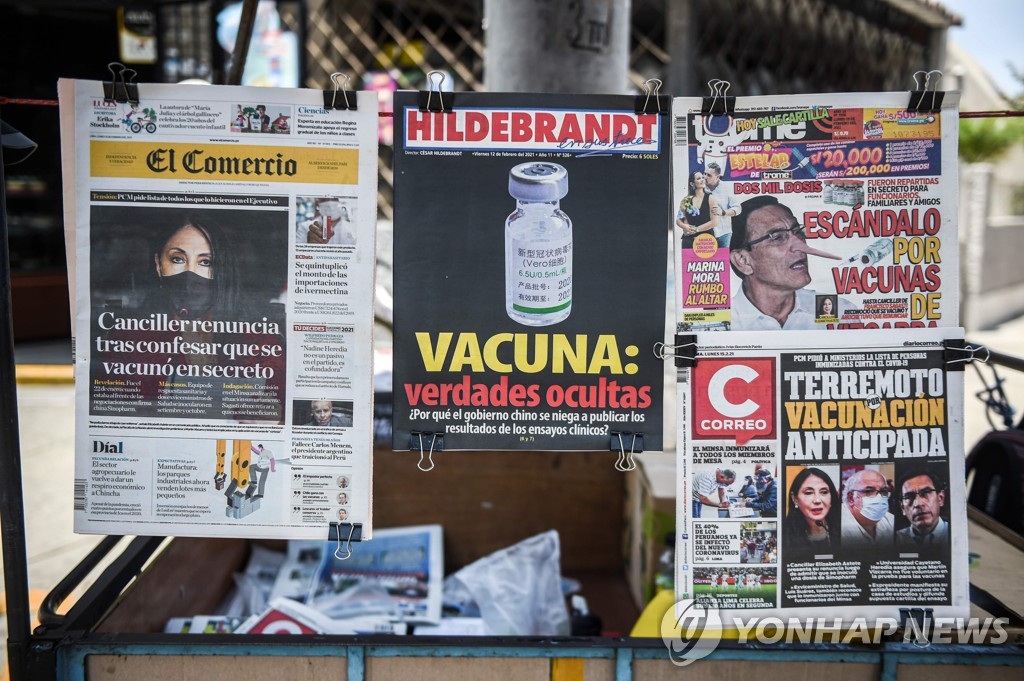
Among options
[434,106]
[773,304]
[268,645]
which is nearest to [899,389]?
[773,304]

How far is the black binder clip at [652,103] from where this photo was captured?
68.3 inches

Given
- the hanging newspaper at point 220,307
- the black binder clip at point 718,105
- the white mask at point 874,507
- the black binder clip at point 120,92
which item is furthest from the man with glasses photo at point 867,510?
the black binder clip at point 120,92

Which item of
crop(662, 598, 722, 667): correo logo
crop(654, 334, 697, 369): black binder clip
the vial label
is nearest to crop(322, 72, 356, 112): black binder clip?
the vial label

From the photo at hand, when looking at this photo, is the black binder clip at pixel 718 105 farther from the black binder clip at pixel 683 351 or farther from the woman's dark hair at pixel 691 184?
the black binder clip at pixel 683 351

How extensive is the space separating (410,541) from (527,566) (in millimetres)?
489

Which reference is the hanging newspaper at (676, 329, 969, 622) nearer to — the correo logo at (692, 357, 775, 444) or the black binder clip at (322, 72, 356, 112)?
the correo logo at (692, 357, 775, 444)

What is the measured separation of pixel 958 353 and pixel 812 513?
480 mm

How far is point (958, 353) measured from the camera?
1.76m

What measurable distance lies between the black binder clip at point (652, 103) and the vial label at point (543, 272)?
322 mm

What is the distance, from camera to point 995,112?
1.77 metres

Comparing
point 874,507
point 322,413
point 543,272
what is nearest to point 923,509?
point 874,507

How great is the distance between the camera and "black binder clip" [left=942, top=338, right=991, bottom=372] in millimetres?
1757

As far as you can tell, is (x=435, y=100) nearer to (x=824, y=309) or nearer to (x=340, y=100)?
(x=340, y=100)

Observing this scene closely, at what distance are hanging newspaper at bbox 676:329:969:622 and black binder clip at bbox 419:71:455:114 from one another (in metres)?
0.76
